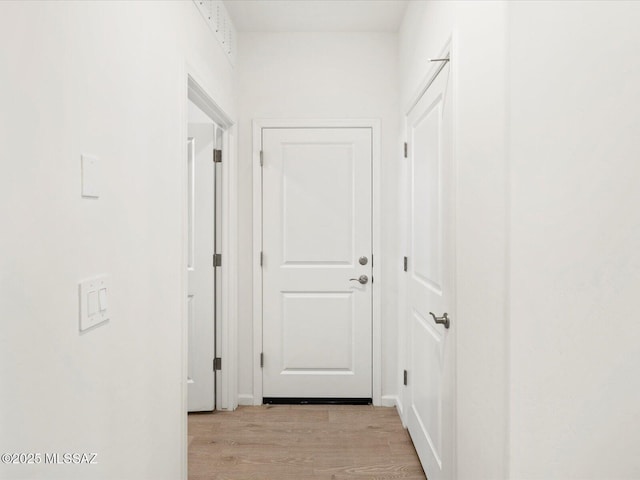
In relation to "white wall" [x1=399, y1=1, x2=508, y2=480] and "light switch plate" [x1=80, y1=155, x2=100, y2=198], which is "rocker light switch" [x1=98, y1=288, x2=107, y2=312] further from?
"white wall" [x1=399, y1=1, x2=508, y2=480]

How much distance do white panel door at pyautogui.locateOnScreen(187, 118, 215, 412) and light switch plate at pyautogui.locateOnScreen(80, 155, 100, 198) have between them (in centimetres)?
175

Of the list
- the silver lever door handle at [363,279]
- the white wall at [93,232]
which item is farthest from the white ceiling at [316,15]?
the silver lever door handle at [363,279]

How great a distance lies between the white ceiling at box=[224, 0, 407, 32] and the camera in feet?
8.88

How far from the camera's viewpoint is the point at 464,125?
1615mm

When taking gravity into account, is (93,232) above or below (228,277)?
above

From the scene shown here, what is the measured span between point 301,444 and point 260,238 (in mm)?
1334

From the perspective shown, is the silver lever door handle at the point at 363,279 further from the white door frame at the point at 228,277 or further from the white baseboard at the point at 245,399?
the white baseboard at the point at 245,399

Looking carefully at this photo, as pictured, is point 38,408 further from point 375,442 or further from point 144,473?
point 375,442

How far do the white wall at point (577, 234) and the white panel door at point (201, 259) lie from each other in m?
2.13

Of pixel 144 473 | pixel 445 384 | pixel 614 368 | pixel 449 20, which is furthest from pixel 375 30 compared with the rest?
pixel 144 473

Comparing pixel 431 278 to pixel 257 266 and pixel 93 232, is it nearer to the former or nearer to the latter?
pixel 257 266

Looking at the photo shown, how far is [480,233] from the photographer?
4.75 feet

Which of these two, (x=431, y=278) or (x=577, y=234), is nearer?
(x=577, y=234)

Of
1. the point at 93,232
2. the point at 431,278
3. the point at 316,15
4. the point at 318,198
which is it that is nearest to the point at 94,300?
the point at 93,232
